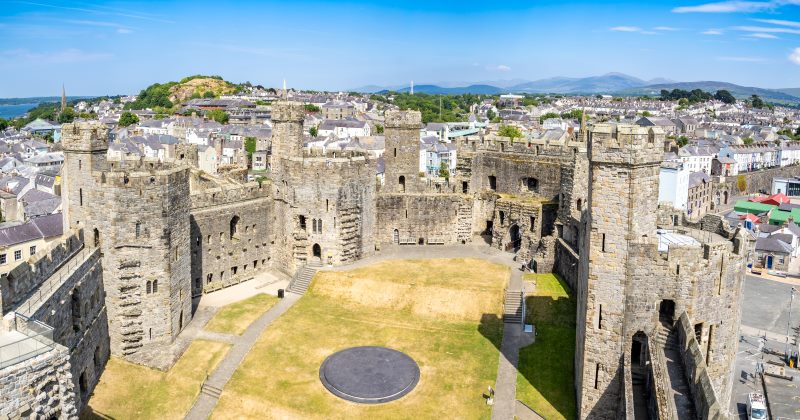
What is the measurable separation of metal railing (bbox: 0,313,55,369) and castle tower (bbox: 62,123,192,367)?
12.1m

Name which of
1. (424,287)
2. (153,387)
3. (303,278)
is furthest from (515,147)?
(153,387)

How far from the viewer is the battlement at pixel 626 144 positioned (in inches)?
878

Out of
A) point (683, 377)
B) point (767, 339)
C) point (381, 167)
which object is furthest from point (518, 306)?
point (381, 167)

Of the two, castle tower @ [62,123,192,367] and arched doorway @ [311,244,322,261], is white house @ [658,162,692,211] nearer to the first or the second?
arched doorway @ [311,244,322,261]

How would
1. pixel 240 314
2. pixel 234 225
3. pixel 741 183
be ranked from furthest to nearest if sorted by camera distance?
pixel 741 183 → pixel 234 225 → pixel 240 314

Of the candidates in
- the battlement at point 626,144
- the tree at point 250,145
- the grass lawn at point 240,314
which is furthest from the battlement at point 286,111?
the tree at point 250,145

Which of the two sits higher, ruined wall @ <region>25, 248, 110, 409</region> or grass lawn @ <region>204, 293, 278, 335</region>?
ruined wall @ <region>25, 248, 110, 409</region>

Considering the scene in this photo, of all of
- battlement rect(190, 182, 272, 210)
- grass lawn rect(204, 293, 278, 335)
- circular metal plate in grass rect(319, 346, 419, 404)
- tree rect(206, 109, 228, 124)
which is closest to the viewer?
circular metal plate in grass rect(319, 346, 419, 404)

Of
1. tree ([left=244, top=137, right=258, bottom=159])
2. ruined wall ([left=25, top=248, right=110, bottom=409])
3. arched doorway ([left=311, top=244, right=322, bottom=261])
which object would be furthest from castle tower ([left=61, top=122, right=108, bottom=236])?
tree ([left=244, top=137, right=258, bottom=159])

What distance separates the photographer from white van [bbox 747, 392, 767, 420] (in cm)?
3056

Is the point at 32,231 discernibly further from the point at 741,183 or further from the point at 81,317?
the point at 741,183

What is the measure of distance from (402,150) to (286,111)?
9.43 meters

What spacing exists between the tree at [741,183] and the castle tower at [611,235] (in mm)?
93431

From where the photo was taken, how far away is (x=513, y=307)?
35938mm
